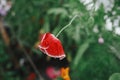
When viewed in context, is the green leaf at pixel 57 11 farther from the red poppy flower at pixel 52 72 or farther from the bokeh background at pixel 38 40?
the red poppy flower at pixel 52 72

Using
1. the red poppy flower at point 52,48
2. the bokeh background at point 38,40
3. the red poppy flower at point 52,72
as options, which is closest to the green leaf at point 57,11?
the bokeh background at point 38,40

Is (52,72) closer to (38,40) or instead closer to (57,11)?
(38,40)

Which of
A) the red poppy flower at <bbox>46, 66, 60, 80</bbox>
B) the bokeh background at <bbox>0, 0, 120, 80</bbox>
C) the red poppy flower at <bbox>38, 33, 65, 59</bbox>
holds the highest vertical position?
the red poppy flower at <bbox>38, 33, 65, 59</bbox>

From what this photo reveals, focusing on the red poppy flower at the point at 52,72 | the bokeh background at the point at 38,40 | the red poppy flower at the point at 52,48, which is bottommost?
the red poppy flower at the point at 52,72

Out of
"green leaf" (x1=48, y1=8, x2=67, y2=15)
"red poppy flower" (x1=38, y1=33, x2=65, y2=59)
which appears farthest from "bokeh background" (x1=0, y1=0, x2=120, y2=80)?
"red poppy flower" (x1=38, y1=33, x2=65, y2=59)

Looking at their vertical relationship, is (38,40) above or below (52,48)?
below

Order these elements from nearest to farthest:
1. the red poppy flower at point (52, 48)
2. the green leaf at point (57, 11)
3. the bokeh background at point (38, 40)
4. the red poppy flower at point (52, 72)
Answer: the red poppy flower at point (52, 48)
the bokeh background at point (38, 40)
the green leaf at point (57, 11)
the red poppy flower at point (52, 72)

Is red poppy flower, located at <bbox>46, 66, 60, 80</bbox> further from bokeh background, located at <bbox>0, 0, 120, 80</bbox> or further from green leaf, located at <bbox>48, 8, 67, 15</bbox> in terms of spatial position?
green leaf, located at <bbox>48, 8, 67, 15</bbox>

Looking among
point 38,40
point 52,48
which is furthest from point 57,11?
point 52,48

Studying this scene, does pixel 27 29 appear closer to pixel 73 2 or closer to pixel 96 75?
pixel 96 75
